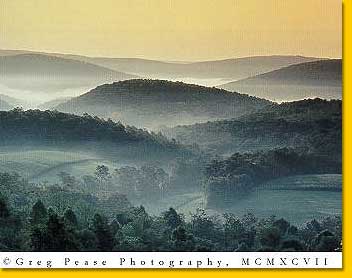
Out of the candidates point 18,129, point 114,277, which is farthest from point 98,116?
point 114,277

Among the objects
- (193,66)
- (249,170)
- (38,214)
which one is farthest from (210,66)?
(38,214)

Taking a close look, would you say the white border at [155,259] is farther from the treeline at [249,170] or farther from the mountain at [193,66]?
the mountain at [193,66]

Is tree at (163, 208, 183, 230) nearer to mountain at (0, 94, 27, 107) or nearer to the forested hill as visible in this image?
the forested hill

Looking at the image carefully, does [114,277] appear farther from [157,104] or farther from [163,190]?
[157,104]

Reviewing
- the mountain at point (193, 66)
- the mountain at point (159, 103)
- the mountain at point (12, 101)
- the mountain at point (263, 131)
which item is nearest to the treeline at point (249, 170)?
the mountain at point (263, 131)

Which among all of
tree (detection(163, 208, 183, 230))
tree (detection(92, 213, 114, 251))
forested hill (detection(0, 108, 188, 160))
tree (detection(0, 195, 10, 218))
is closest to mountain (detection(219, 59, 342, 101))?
forested hill (detection(0, 108, 188, 160))

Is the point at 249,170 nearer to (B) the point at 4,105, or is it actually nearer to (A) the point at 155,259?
(A) the point at 155,259
